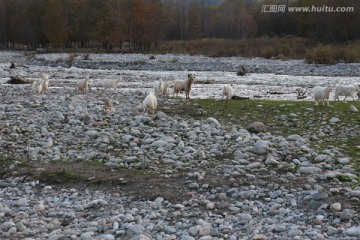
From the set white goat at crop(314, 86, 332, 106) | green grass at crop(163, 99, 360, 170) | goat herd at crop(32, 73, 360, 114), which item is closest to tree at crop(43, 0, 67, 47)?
goat herd at crop(32, 73, 360, 114)

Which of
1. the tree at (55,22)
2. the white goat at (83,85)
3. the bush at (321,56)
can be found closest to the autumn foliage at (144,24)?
the tree at (55,22)

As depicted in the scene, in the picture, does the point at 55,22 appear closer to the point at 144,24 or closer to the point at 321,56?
the point at 144,24

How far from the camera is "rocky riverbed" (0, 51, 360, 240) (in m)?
6.40

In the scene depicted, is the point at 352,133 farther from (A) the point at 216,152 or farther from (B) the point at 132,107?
(B) the point at 132,107

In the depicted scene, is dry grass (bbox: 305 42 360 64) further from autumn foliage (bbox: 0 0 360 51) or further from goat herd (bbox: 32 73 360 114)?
goat herd (bbox: 32 73 360 114)

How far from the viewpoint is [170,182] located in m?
8.12

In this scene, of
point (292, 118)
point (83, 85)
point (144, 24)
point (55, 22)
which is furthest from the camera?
point (55, 22)

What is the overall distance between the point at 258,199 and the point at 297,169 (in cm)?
149

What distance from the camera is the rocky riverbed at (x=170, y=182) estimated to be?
21.0ft

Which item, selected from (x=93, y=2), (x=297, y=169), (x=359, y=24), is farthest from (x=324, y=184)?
(x=93, y=2)

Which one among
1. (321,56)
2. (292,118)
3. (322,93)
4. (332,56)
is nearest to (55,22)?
(321,56)

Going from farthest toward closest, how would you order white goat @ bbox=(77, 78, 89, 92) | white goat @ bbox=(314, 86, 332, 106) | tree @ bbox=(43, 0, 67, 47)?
tree @ bbox=(43, 0, 67, 47) < white goat @ bbox=(77, 78, 89, 92) < white goat @ bbox=(314, 86, 332, 106)

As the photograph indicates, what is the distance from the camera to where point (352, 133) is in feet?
37.1

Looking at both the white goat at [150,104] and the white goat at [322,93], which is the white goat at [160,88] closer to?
the white goat at [150,104]
